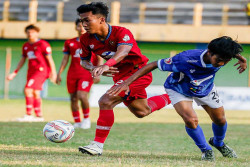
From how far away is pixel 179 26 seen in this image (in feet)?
85.0

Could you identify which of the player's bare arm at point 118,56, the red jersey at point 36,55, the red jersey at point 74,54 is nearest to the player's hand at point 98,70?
the player's bare arm at point 118,56

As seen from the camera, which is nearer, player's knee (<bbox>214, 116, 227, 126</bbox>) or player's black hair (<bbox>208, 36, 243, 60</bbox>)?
player's black hair (<bbox>208, 36, 243, 60</bbox>)

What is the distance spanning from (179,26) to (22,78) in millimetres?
8138

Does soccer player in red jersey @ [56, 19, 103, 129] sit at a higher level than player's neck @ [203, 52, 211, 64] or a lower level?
lower

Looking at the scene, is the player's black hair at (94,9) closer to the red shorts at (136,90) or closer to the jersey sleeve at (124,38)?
the jersey sleeve at (124,38)

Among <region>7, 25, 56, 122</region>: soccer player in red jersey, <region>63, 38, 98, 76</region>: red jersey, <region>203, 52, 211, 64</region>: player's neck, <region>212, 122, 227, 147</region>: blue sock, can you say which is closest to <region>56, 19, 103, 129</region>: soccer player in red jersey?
<region>63, 38, 98, 76</region>: red jersey

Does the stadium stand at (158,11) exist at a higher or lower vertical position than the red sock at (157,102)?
lower

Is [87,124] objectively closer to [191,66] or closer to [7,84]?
[191,66]

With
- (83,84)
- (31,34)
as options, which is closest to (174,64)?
(83,84)

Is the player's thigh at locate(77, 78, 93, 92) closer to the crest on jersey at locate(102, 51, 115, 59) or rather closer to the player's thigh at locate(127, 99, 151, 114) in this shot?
the player's thigh at locate(127, 99, 151, 114)

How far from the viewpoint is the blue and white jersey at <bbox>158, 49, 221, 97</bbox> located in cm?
536

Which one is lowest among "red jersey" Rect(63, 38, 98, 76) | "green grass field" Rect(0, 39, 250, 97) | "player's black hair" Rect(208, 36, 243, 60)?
"green grass field" Rect(0, 39, 250, 97)

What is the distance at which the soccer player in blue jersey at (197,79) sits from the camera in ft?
17.1

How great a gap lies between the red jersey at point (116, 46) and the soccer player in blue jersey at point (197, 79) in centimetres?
63
